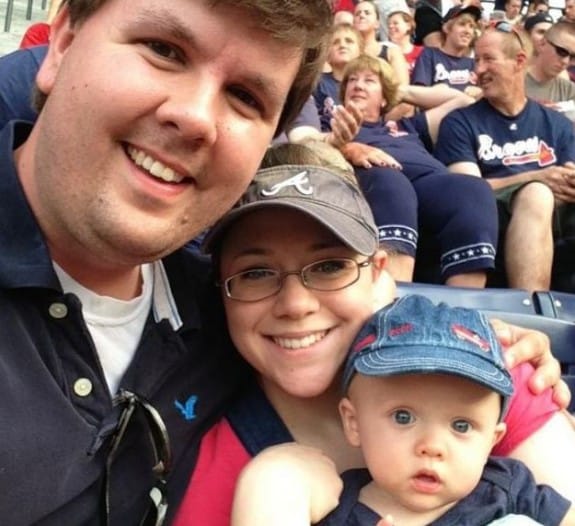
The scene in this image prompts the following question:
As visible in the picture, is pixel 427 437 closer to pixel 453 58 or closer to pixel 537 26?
pixel 453 58

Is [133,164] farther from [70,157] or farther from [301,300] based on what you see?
[301,300]

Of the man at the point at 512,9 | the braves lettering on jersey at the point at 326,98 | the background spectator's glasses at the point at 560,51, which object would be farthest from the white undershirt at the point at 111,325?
the man at the point at 512,9

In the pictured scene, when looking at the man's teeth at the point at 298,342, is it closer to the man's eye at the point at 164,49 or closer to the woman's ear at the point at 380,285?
the woman's ear at the point at 380,285

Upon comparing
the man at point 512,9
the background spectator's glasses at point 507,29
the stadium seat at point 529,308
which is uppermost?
the background spectator's glasses at point 507,29

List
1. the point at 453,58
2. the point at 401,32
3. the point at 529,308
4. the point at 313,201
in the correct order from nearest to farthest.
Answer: the point at 313,201 < the point at 529,308 < the point at 453,58 < the point at 401,32

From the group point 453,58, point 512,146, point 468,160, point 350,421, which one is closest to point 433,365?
point 350,421

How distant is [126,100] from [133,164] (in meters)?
0.08

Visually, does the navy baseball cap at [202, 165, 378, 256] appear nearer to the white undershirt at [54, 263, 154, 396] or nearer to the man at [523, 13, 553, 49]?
the white undershirt at [54, 263, 154, 396]

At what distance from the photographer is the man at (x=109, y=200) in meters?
1.05

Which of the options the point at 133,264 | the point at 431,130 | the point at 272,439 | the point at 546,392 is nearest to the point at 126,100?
the point at 133,264

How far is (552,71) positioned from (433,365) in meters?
4.76

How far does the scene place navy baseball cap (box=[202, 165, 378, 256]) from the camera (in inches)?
49.1

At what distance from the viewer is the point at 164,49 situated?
1.09m

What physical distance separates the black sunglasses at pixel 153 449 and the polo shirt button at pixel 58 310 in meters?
0.14
